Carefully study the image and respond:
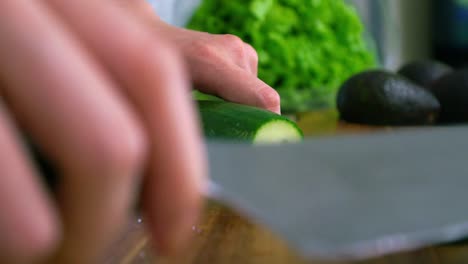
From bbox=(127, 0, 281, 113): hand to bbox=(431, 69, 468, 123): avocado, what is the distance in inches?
32.1

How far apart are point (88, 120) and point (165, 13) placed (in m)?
1.90

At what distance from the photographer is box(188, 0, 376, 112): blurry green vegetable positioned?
2240mm

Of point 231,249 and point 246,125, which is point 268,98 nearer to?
point 246,125

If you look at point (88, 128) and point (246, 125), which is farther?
point (246, 125)

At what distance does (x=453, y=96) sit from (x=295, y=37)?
2.50 feet

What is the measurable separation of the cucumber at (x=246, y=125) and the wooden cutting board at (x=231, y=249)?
151 millimetres

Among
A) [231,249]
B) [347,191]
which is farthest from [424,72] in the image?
[347,191]

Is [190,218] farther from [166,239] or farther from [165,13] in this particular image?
[165,13]

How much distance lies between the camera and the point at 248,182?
417mm

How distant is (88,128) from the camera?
32 cm

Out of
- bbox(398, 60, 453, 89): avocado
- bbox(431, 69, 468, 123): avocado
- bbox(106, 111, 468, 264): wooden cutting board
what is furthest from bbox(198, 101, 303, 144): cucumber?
bbox(398, 60, 453, 89): avocado

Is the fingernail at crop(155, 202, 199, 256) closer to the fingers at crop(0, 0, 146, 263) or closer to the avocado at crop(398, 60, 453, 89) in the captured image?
the fingers at crop(0, 0, 146, 263)

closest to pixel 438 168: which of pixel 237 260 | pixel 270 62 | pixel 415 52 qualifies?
pixel 237 260

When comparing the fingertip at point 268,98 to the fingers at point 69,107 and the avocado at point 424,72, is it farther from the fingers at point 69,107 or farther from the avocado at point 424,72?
the avocado at point 424,72
